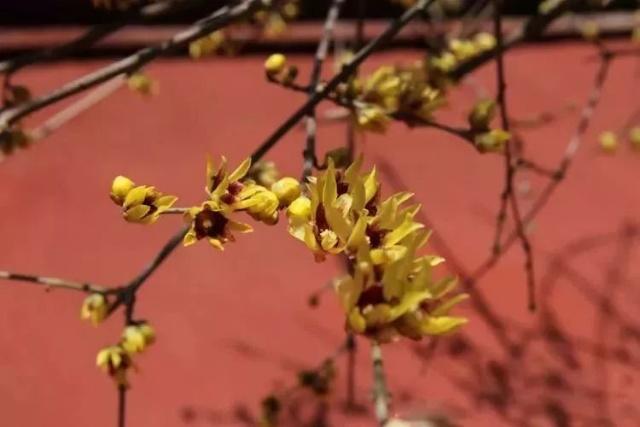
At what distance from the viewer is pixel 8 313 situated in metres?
0.78

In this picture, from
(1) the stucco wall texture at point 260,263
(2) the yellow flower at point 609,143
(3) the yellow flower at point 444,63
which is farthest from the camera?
(2) the yellow flower at point 609,143

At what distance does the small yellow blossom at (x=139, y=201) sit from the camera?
350mm

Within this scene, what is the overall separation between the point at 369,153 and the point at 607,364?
31cm

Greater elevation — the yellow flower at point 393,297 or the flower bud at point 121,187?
the flower bud at point 121,187

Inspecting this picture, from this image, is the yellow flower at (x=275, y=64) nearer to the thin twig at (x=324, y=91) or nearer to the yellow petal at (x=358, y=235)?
the thin twig at (x=324, y=91)

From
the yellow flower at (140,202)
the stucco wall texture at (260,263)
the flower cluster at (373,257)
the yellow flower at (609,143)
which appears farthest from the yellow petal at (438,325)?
the yellow flower at (609,143)

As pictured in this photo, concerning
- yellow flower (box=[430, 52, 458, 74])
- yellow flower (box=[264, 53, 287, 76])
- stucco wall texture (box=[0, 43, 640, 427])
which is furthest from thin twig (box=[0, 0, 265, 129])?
stucco wall texture (box=[0, 43, 640, 427])

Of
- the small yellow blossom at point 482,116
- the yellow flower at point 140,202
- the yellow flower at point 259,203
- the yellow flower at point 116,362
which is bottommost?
the yellow flower at point 116,362

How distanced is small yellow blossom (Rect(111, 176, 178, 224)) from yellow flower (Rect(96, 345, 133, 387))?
0.36 ft

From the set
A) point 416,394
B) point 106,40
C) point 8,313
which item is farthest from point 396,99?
point 106,40

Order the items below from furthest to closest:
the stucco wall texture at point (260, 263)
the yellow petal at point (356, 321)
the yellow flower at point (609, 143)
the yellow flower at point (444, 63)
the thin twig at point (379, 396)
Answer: the yellow flower at point (609, 143) → the stucco wall texture at point (260, 263) → the yellow flower at point (444, 63) → the thin twig at point (379, 396) → the yellow petal at point (356, 321)

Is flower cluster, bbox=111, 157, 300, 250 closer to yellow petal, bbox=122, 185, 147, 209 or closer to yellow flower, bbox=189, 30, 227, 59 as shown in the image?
yellow petal, bbox=122, 185, 147, 209

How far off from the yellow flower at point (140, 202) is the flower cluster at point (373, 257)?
55 millimetres

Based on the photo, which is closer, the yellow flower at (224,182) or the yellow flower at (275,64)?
the yellow flower at (224,182)
